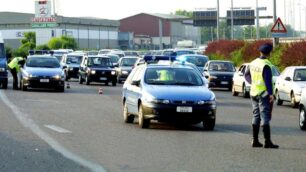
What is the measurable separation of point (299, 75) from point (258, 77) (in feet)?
51.3

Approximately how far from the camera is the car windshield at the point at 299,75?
31.0m

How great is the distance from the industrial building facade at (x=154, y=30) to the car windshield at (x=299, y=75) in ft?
426

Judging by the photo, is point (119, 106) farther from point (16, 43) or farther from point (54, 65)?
point (16, 43)

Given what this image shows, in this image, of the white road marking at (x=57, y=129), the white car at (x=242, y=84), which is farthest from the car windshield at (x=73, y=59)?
the white road marking at (x=57, y=129)

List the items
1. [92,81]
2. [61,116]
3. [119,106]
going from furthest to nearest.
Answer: [92,81] → [119,106] → [61,116]

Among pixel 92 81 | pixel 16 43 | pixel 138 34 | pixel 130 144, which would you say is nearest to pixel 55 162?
pixel 130 144

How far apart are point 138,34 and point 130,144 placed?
163511 millimetres

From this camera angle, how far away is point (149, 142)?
16.4 meters

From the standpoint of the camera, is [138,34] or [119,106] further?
[138,34]

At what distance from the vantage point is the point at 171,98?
19.1m

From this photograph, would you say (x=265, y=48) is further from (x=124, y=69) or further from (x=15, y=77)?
(x=124, y=69)

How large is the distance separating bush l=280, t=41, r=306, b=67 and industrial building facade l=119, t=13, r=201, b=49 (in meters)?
115

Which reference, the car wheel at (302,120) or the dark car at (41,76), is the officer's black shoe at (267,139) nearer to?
the car wheel at (302,120)

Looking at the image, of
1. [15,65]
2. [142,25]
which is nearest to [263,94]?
[15,65]
